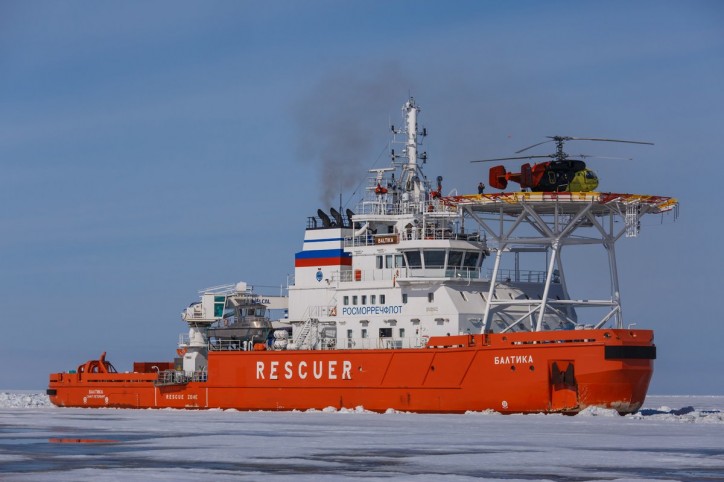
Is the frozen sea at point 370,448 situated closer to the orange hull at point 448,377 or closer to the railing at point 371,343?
the orange hull at point 448,377

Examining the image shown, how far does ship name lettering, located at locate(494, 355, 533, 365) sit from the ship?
4 cm

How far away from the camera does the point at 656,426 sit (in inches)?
1497

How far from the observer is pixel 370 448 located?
29.9m

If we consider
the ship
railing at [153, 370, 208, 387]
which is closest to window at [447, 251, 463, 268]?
the ship

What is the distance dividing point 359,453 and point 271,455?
2.02 metres

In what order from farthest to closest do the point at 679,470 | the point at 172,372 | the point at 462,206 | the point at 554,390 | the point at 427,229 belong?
the point at 172,372
the point at 427,229
the point at 462,206
the point at 554,390
the point at 679,470

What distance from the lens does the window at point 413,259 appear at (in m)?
47.9

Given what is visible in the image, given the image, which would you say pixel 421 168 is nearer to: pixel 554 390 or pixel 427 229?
pixel 427 229

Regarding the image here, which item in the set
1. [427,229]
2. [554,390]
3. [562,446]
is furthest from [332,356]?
[562,446]

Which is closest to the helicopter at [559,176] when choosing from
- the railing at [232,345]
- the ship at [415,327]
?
the ship at [415,327]

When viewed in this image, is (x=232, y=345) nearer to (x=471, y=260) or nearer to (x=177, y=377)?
(x=177, y=377)

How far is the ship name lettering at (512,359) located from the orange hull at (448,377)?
0.03m

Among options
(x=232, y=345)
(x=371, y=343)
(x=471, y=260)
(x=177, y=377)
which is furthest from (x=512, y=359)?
(x=177, y=377)

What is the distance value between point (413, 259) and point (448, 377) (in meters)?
5.55
